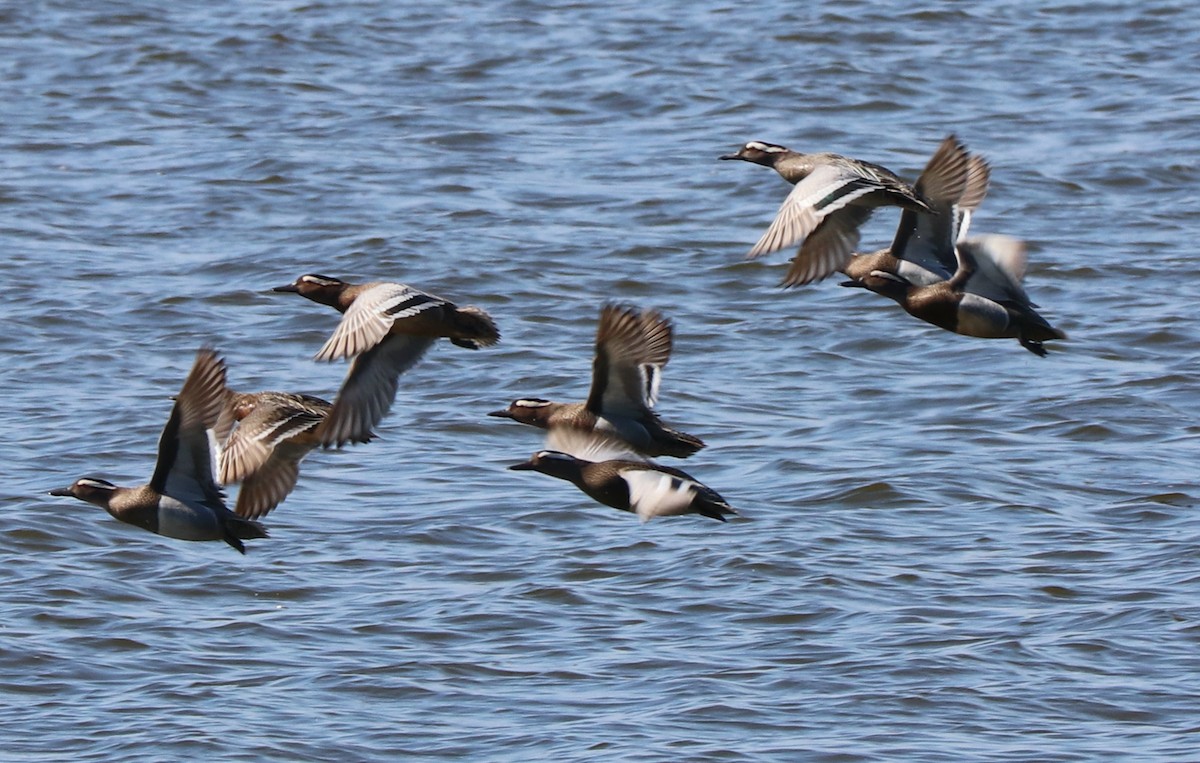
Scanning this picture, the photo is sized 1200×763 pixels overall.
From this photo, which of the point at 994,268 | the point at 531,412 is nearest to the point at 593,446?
the point at 531,412

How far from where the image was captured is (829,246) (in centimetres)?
919

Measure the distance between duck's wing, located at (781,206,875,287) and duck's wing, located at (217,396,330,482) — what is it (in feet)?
6.56

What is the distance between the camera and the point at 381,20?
78.5 feet

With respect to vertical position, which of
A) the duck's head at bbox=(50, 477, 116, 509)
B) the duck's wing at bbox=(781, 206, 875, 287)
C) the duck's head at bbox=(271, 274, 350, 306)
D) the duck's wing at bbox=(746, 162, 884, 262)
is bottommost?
the duck's head at bbox=(50, 477, 116, 509)

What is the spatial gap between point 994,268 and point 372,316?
8.68ft

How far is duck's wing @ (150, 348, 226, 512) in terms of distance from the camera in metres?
8.32

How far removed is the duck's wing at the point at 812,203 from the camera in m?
8.72

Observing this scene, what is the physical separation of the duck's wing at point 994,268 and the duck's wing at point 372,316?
2.21 metres

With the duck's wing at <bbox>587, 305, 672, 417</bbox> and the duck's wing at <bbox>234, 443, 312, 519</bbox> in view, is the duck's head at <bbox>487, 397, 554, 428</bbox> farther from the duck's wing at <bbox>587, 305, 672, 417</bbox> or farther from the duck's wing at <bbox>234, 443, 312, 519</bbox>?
the duck's wing at <bbox>234, 443, 312, 519</bbox>

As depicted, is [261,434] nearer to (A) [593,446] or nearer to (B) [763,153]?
(A) [593,446]

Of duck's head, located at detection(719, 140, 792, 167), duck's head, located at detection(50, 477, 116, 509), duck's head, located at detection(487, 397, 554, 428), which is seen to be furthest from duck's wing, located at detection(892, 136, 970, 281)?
duck's head, located at detection(50, 477, 116, 509)

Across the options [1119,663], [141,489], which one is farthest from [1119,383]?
[141,489]

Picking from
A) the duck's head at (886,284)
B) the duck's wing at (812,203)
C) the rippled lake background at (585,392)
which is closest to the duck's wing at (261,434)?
the rippled lake background at (585,392)

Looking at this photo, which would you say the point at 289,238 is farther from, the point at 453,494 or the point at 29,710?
the point at 29,710
